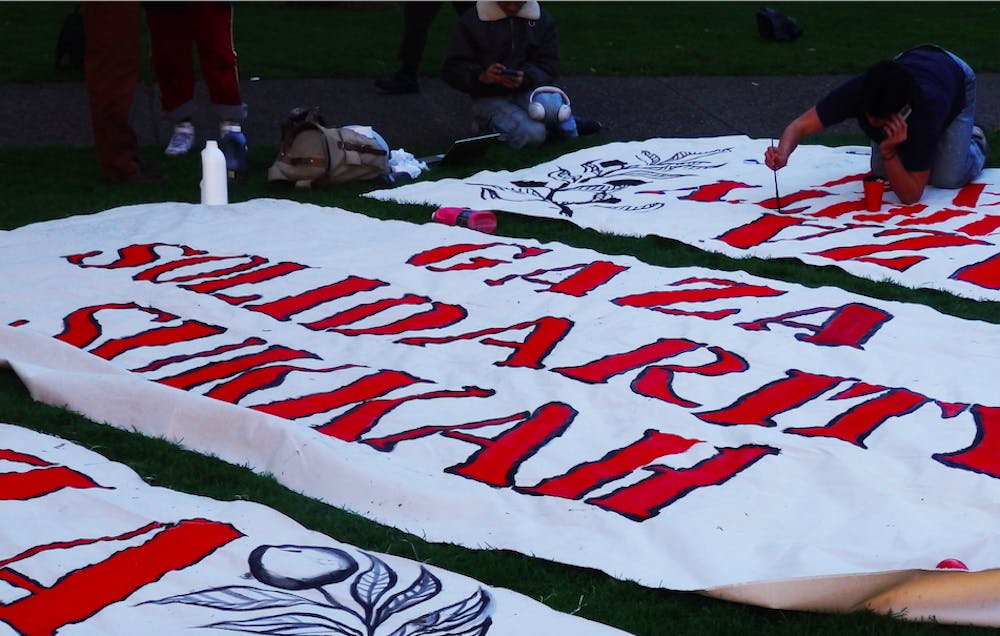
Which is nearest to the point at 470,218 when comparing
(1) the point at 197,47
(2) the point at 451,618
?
(1) the point at 197,47

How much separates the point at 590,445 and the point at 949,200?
2.89 meters

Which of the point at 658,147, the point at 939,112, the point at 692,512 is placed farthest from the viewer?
the point at 658,147

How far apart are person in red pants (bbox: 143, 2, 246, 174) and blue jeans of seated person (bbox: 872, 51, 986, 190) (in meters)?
3.14

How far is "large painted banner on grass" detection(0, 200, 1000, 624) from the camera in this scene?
276 centimetres

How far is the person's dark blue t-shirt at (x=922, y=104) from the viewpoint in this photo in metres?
5.14

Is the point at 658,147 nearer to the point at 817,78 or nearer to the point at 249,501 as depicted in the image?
the point at 817,78

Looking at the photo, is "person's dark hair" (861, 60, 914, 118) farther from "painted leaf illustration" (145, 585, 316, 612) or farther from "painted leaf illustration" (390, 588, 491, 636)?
"painted leaf illustration" (145, 585, 316, 612)

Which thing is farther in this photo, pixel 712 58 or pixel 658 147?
pixel 712 58

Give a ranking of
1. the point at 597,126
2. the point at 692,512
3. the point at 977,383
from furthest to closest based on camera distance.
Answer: the point at 597,126
the point at 977,383
the point at 692,512

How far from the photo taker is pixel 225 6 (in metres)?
6.40

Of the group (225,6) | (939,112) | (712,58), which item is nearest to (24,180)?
(225,6)

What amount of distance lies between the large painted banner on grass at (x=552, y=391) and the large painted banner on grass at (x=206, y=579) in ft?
0.95

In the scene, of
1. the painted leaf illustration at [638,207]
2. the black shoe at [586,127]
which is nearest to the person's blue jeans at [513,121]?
the black shoe at [586,127]

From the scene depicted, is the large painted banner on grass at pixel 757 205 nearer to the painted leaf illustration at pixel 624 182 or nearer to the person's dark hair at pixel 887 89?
the painted leaf illustration at pixel 624 182
